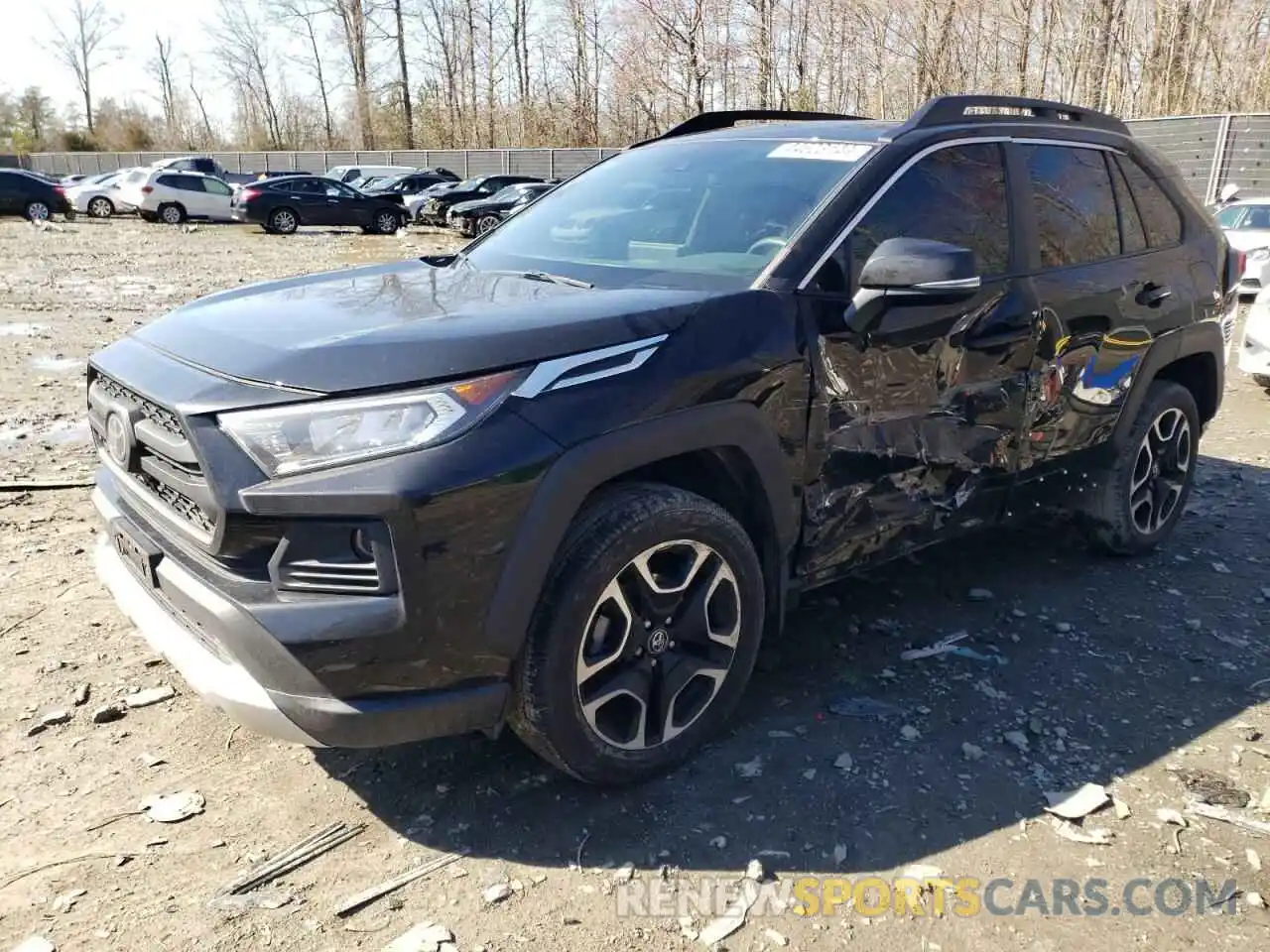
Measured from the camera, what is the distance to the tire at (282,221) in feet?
84.6

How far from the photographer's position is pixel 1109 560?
464 cm

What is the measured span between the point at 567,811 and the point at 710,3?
103ft

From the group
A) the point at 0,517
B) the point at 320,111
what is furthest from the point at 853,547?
the point at 320,111

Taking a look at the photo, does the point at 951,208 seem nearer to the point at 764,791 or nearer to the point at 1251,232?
the point at 764,791

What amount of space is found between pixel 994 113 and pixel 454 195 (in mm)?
24418

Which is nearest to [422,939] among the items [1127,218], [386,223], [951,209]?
[951,209]

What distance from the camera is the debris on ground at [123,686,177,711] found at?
10.6 feet

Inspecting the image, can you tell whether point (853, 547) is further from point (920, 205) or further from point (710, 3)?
point (710, 3)

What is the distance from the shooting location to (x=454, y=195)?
86.8 ft

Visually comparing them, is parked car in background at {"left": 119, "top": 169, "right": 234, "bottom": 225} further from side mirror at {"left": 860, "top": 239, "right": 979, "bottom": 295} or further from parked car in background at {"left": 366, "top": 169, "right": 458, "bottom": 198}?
side mirror at {"left": 860, "top": 239, "right": 979, "bottom": 295}

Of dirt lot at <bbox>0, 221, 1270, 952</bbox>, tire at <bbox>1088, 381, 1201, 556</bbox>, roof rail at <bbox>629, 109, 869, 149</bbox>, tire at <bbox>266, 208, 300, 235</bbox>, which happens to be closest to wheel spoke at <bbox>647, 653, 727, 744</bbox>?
dirt lot at <bbox>0, 221, 1270, 952</bbox>

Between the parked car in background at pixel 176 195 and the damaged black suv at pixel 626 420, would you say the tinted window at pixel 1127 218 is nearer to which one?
the damaged black suv at pixel 626 420

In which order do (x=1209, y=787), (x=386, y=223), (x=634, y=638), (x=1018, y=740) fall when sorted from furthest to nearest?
(x=386, y=223) < (x=1018, y=740) < (x=1209, y=787) < (x=634, y=638)

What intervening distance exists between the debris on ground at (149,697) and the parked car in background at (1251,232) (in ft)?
40.2
